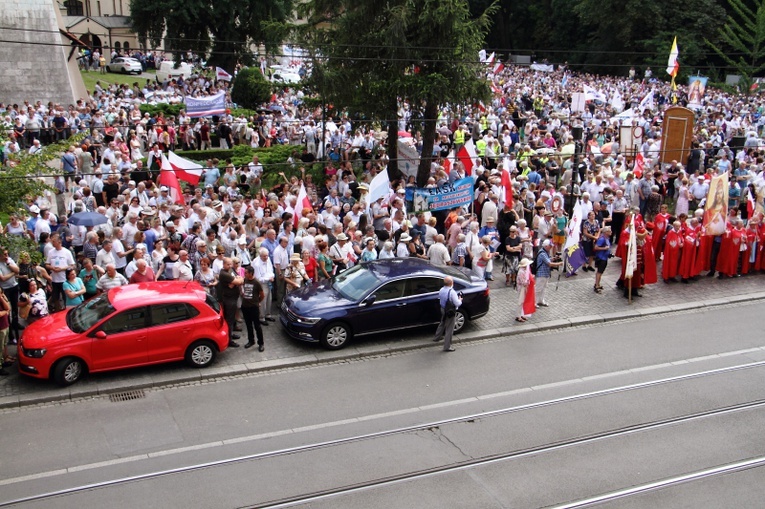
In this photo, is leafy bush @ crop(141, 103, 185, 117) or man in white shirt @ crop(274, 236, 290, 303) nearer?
man in white shirt @ crop(274, 236, 290, 303)

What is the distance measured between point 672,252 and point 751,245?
2261mm

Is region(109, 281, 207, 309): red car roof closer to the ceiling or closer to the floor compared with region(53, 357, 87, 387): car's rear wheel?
closer to the ceiling

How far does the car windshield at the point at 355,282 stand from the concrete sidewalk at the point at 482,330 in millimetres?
926

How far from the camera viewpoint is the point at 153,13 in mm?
49312

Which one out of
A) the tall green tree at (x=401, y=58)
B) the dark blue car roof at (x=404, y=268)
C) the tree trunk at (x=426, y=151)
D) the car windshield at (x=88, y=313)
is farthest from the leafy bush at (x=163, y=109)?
the car windshield at (x=88, y=313)

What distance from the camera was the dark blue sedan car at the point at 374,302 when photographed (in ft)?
45.4

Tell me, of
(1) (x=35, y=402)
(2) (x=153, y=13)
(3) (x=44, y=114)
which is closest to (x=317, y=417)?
(1) (x=35, y=402)

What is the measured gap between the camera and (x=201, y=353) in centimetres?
1305

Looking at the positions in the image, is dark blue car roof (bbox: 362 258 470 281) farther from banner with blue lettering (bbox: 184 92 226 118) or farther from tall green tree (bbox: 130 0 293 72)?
tall green tree (bbox: 130 0 293 72)

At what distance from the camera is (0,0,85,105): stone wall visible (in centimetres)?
3105

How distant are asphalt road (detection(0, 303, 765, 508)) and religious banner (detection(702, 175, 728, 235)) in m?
4.83

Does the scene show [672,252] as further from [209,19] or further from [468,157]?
[209,19]

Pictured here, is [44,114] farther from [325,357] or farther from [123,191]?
[325,357]

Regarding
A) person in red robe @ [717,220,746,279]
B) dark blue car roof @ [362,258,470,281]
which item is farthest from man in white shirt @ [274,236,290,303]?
person in red robe @ [717,220,746,279]
